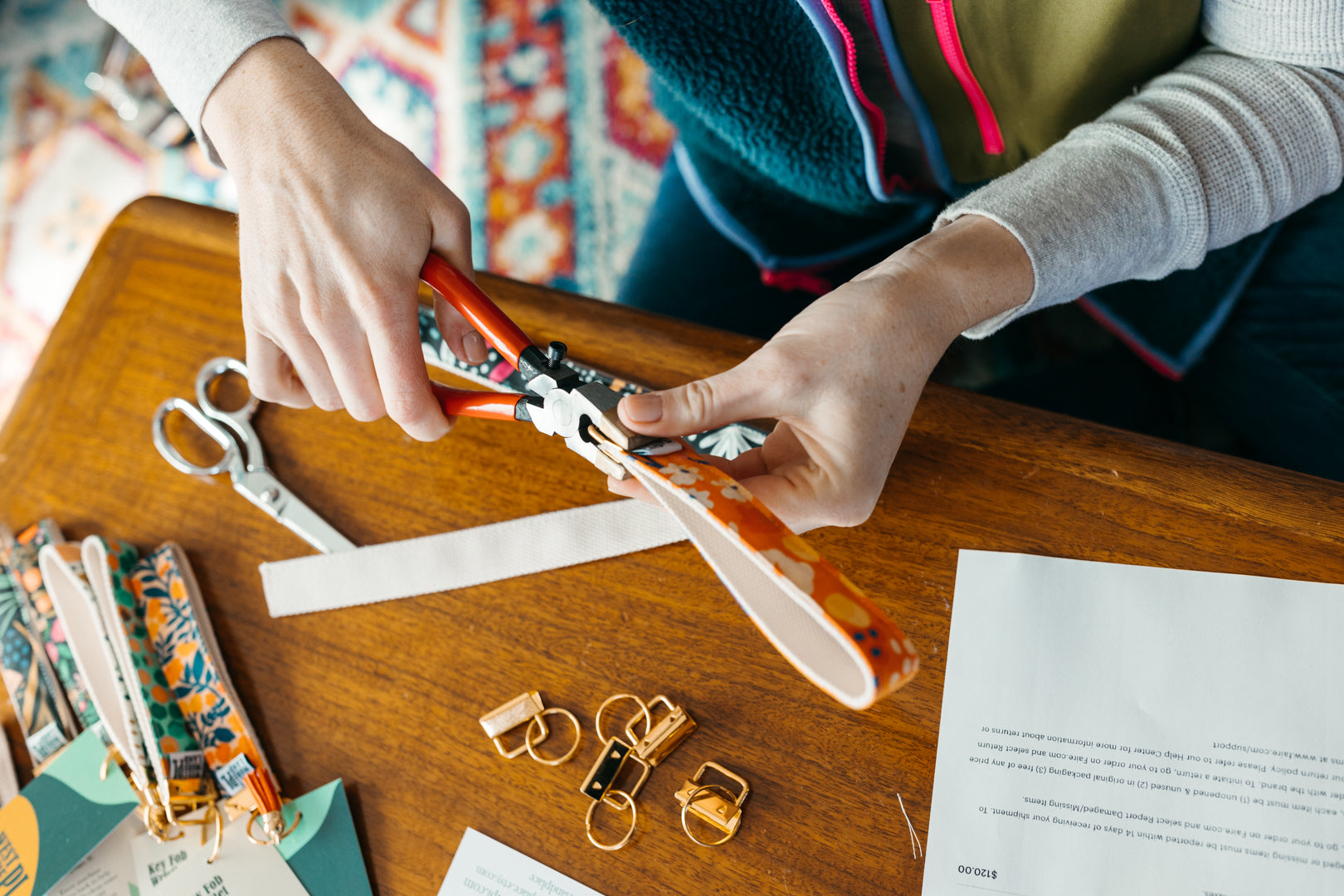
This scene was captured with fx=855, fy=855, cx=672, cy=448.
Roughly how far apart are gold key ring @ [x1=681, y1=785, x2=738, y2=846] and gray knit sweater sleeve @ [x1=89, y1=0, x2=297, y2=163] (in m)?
0.51

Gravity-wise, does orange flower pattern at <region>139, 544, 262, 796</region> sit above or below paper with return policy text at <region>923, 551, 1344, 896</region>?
above

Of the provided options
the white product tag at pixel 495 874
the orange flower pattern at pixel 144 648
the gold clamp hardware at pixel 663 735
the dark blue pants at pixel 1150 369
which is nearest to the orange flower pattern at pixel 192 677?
the orange flower pattern at pixel 144 648

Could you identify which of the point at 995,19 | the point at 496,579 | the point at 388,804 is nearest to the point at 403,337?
the point at 496,579

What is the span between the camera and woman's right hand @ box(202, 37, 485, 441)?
1.57 ft

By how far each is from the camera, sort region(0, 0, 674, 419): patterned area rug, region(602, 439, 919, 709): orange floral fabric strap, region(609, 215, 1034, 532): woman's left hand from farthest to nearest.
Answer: region(0, 0, 674, 419): patterned area rug
region(609, 215, 1034, 532): woman's left hand
region(602, 439, 919, 709): orange floral fabric strap

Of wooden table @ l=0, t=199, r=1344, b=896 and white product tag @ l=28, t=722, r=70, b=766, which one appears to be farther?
white product tag @ l=28, t=722, r=70, b=766

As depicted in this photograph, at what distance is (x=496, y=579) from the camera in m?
0.54

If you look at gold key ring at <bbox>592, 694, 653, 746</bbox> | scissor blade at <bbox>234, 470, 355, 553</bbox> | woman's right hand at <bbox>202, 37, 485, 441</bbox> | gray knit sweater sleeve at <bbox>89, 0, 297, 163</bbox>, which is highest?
gray knit sweater sleeve at <bbox>89, 0, 297, 163</bbox>

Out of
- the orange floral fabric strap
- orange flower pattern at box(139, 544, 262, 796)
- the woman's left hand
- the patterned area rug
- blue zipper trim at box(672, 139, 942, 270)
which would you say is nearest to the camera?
the orange floral fabric strap

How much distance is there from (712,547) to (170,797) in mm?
397

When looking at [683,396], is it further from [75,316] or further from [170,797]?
[75,316]

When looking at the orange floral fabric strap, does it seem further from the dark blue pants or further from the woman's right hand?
the dark blue pants

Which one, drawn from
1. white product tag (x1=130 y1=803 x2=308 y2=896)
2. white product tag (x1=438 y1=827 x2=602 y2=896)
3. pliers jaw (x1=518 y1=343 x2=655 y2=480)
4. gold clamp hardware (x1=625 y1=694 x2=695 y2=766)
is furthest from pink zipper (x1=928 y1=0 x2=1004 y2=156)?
white product tag (x1=130 y1=803 x2=308 y2=896)

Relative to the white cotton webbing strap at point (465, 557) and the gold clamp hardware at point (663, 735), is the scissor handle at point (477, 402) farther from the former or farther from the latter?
the gold clamp hardware at point (663, 735)
